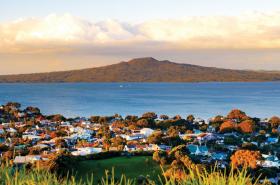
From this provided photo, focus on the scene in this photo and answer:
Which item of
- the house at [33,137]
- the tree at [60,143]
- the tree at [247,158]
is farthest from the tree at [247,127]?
the house at [33,137]

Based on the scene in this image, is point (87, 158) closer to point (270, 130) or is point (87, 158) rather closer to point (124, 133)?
Answer: point (124, 133)

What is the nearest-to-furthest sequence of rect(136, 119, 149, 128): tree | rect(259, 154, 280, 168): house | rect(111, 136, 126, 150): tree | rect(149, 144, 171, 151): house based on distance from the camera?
1. rect(259, 154, 280, 168): house
2. rect(149, 144, 171, 151): house
3. rect(111, 136, 126, 150): tree
4. rect(136, 119, 149, 128): tree

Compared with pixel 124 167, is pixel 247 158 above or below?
above

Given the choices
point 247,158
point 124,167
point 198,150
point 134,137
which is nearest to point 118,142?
point 134,137

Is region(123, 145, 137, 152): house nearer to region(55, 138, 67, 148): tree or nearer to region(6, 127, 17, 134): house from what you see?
region(55, 138, 67, 148): tree

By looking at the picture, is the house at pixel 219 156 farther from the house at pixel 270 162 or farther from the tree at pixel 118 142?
the tree at pixel 118 142

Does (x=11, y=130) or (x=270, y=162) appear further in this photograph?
(x=11, y=130)

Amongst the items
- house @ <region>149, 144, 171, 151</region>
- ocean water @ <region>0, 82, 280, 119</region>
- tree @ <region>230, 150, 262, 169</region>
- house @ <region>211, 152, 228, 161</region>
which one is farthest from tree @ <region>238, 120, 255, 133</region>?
ocean water @ <region>0, 82, 280, 119</region>

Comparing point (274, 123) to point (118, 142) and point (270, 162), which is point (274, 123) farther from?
point (270, 162)

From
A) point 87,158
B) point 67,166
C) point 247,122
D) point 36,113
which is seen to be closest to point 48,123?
point 36,113
